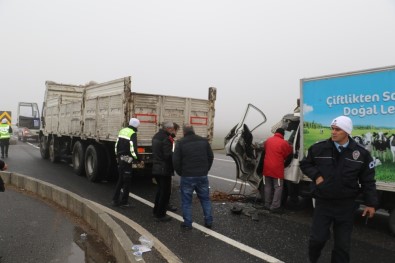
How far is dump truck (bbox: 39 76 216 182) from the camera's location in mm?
8828

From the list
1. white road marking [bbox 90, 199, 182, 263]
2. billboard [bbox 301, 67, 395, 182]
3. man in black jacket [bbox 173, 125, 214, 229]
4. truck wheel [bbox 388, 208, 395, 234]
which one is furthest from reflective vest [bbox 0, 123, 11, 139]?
truck wheel [bbox 388, 208, 395, 234]

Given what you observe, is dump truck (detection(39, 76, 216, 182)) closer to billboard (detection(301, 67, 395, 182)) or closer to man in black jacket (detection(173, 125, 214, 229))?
man in black jacket (detection(173, 125, 214, 229))

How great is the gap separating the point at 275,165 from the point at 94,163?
5.32m

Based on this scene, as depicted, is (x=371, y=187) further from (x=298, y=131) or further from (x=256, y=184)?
(x=256, y=184)

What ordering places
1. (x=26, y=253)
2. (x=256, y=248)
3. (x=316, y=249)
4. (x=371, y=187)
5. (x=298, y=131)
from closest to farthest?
1. (x=371, y=187)
2. (x=316, y=249)
3. (x=26, y=253)
4. (x=256, y=248)
5. (x=298, y=131)

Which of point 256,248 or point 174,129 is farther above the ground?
point 174,129

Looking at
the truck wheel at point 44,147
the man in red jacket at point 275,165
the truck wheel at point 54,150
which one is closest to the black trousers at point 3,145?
the truck wheel at point 44,147

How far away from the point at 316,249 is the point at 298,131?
348cm

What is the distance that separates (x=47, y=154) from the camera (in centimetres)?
1605

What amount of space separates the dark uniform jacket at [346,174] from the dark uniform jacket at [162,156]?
3150mm

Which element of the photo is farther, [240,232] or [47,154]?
[47,154]

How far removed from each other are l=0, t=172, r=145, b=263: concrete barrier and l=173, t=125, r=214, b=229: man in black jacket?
4.03ft

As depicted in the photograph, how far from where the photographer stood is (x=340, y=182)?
3.70 metres

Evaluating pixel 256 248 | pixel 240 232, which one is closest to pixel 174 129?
pixel 240 232
